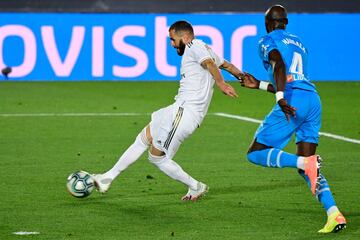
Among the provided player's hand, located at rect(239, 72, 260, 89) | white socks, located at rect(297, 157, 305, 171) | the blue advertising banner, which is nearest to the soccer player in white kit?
player's hand, located at rect(239, 72, 260, 89)

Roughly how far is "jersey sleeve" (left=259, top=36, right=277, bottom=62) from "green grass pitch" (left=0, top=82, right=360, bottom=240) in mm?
1443

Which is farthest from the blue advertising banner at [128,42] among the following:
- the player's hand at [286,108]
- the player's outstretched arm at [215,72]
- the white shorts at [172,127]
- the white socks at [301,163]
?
the white socks at [301,163]

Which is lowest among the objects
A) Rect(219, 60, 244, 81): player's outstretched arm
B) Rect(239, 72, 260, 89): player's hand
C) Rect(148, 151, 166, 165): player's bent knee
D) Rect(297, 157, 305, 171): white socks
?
Rect(297, 157, 305, 171): white socks

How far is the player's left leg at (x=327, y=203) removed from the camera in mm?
9039

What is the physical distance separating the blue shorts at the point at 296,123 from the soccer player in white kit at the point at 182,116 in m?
1.11

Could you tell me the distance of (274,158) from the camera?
31.0ft

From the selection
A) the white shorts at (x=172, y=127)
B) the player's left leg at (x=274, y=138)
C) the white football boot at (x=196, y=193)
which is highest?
the white shorts at (x=172, y=127)

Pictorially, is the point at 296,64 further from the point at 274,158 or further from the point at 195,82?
the point at 195,82

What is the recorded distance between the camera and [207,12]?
2645 centimetres

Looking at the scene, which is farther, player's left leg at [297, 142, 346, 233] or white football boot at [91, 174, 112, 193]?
white football boot at [91, 174, 112, 193]

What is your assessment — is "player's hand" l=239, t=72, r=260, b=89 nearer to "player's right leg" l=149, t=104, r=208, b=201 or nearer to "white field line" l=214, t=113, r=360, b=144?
"player's right leg" l=149, t=104, r=208, b=201

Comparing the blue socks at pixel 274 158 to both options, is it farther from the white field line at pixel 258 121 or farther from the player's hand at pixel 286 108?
the white field line at pixel 258 121

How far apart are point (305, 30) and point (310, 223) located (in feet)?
57.8

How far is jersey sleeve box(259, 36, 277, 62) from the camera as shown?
948 cm
